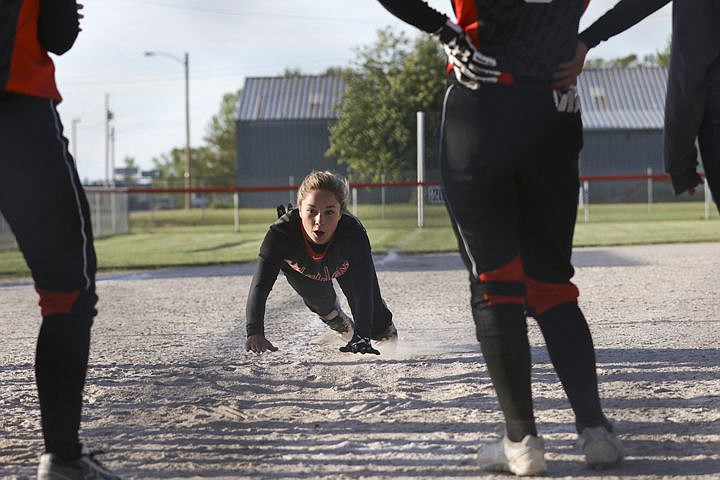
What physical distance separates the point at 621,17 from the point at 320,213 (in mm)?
1936

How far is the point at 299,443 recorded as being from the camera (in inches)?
130

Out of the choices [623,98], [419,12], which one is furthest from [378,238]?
[623,98]

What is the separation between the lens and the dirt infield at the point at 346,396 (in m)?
3.04

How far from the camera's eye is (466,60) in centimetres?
281

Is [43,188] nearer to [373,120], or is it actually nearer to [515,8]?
[515,8]

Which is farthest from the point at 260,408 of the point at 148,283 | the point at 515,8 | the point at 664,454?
the point at 148,283

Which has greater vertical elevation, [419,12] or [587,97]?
[587,97]

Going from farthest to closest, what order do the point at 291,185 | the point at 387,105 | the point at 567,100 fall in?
the point at 387,105, the point at 291,185, the point at 567,100

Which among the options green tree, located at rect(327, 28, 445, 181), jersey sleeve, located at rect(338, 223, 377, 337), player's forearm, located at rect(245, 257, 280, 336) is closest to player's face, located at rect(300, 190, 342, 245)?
jersey sleeve, located at rect(338, 223, 377, 337)

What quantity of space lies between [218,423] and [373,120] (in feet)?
136

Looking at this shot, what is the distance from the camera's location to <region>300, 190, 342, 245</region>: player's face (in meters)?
4.70

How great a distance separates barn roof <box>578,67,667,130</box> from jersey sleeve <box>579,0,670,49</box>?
148ft

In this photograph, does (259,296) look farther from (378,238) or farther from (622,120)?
(622,120)

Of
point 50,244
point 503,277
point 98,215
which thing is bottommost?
point 98,215
